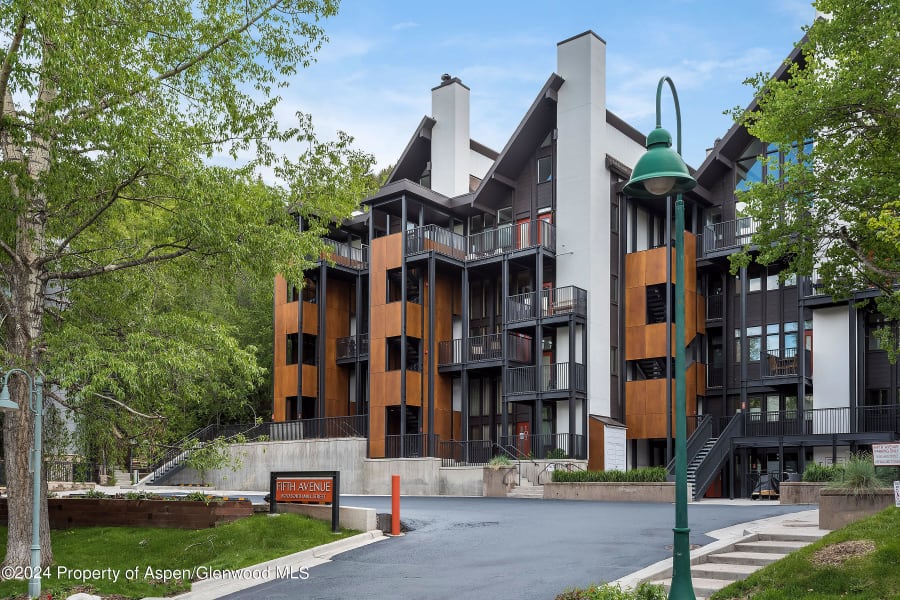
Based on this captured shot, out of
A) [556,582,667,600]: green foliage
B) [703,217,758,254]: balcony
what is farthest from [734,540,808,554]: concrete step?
[703,217,758,254]: balcony

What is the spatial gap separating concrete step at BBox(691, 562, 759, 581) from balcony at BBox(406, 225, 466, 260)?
85.7ft

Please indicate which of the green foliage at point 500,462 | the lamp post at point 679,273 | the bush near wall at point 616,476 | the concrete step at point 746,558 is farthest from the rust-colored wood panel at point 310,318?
the lamp post at point 679,273

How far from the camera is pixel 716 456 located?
32562mm

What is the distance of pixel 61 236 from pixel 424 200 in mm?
22605

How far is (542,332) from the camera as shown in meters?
37.0

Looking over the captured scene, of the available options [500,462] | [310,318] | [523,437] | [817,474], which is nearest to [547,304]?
[523,437]

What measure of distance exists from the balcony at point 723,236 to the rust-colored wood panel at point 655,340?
3.45 meters

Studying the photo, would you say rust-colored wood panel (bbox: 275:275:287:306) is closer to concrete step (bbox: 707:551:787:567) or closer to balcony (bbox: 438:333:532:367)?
balcony (bbox: 438:333:532:367)

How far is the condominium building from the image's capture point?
3369cm

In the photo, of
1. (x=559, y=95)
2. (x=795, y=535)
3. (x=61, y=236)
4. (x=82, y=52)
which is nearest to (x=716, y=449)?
(x=559, y=95)

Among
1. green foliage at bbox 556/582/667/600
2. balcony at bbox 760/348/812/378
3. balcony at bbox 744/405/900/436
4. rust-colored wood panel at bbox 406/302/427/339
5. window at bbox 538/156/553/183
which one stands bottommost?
green foliage at bbox 556/582/667/600

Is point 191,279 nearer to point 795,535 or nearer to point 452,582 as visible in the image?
point 452,582

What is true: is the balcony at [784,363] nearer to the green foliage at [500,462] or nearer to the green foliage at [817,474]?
the green foliage at [817,474]

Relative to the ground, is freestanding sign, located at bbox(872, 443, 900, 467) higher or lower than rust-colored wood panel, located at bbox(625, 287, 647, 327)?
lower
